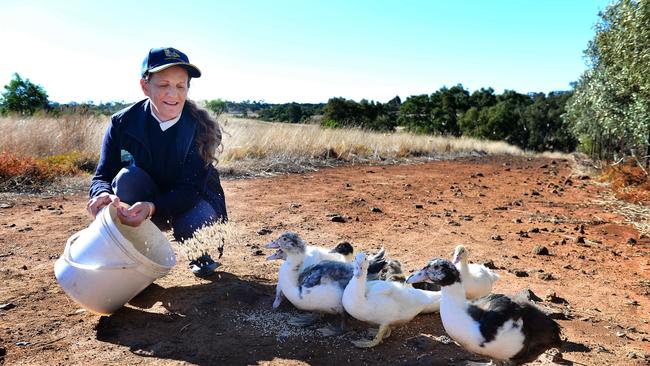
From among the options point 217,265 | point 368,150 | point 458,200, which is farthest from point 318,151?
point 217,265

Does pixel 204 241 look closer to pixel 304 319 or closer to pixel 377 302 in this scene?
pixel 304 319

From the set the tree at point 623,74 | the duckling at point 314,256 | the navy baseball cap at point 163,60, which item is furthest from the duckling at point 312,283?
the tree at point 623,74

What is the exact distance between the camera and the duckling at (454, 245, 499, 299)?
12.9 feet

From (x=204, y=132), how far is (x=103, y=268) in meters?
1.54

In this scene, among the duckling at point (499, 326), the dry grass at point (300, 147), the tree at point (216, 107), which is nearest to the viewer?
the duckling at point (499, 326)

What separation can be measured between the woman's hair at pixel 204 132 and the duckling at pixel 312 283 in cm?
108

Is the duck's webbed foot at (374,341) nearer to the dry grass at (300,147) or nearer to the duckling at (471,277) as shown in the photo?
the duckling at (471,277)

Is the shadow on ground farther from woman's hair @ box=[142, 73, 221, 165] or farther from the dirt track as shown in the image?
woman's hair @ box=[142, 73, 221, 165]

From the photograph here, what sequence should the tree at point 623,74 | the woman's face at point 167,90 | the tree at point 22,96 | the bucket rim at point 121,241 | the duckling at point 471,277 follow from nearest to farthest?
1. the bucket rim at point 121,241
2. the duckling at point 471,277
3. the woman's face at point 167,90
4. the tree at point 623,74
5. the tree at point 22,96

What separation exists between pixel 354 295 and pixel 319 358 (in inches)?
18.5

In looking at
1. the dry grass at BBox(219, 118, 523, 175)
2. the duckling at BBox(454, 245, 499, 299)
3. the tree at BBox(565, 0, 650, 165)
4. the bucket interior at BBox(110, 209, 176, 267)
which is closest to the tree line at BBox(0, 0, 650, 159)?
the tree at BBox(565, 0, 650, 165)

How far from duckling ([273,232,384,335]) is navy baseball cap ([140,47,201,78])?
163 cm

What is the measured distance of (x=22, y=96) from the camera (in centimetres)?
2066

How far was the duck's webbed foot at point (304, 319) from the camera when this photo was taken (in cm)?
370
